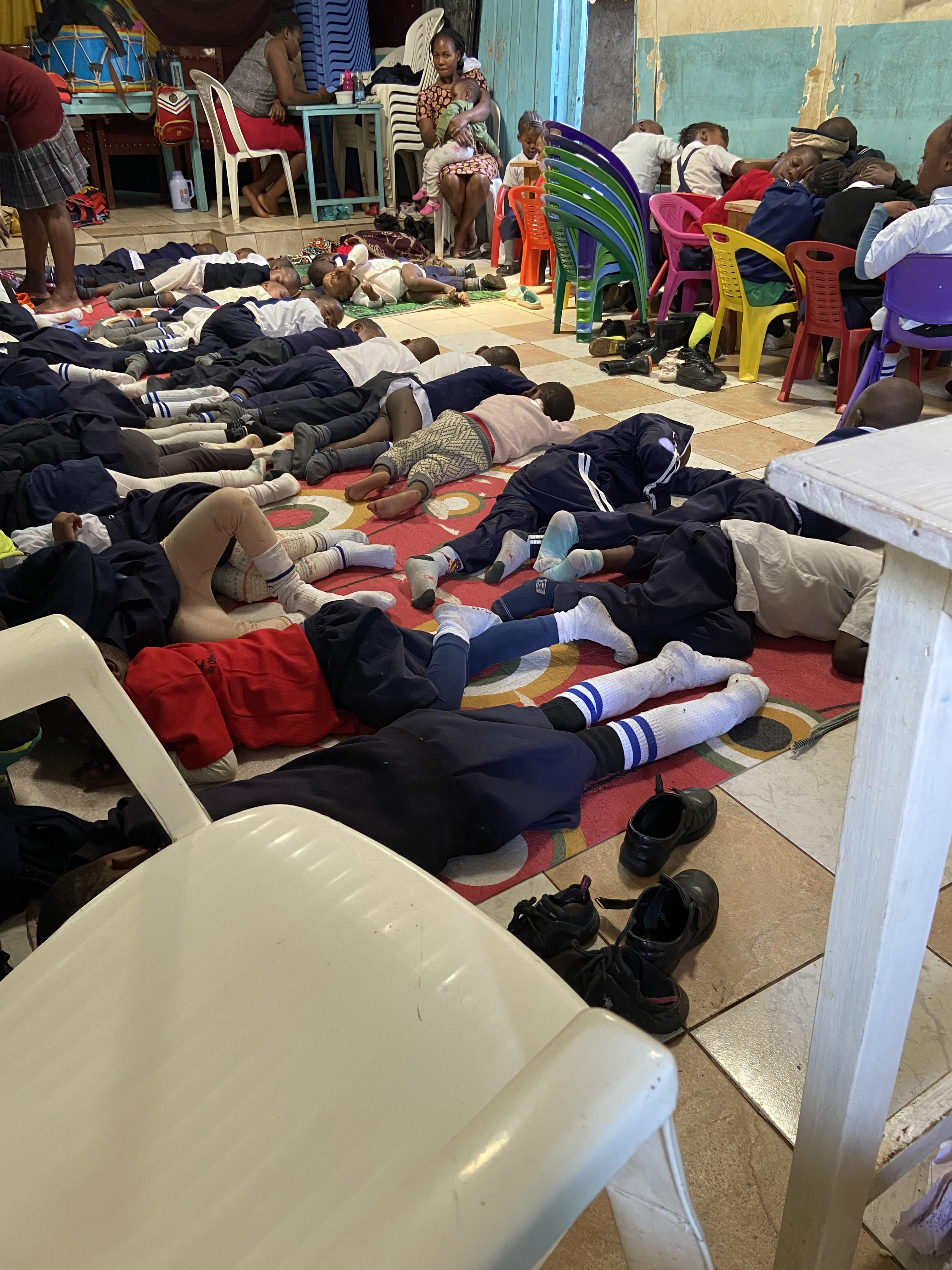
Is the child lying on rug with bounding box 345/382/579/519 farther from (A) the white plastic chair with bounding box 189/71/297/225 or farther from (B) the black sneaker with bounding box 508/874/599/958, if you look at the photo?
(A) the white plastic chair with bounding box 189/71/297/225

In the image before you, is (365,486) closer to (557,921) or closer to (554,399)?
(554,399)

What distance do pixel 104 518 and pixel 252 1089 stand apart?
1.78 metres

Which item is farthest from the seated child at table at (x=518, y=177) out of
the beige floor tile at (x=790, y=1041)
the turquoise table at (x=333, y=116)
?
the beige floor tile at (x=790, y=1041)

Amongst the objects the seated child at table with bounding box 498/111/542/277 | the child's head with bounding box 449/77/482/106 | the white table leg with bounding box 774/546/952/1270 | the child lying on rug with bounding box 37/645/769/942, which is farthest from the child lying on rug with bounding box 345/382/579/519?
the child's head with bounding box 449/77/482/106

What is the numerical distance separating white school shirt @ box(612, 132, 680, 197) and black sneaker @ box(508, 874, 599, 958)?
4514 millimetres

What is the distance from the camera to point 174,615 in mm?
1818

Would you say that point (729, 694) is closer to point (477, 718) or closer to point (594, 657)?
point (594, 657)

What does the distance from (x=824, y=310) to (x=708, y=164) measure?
172 centimetres

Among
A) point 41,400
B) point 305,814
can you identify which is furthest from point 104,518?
point 305,814

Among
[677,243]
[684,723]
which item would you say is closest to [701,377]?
[677,243]

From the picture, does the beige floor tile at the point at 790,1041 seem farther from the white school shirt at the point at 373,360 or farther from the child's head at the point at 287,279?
the child's head at the point at 287,279

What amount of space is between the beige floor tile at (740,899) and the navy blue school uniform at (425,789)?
12 centimetres

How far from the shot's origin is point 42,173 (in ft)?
13.5

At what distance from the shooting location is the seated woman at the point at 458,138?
564 centimetres
